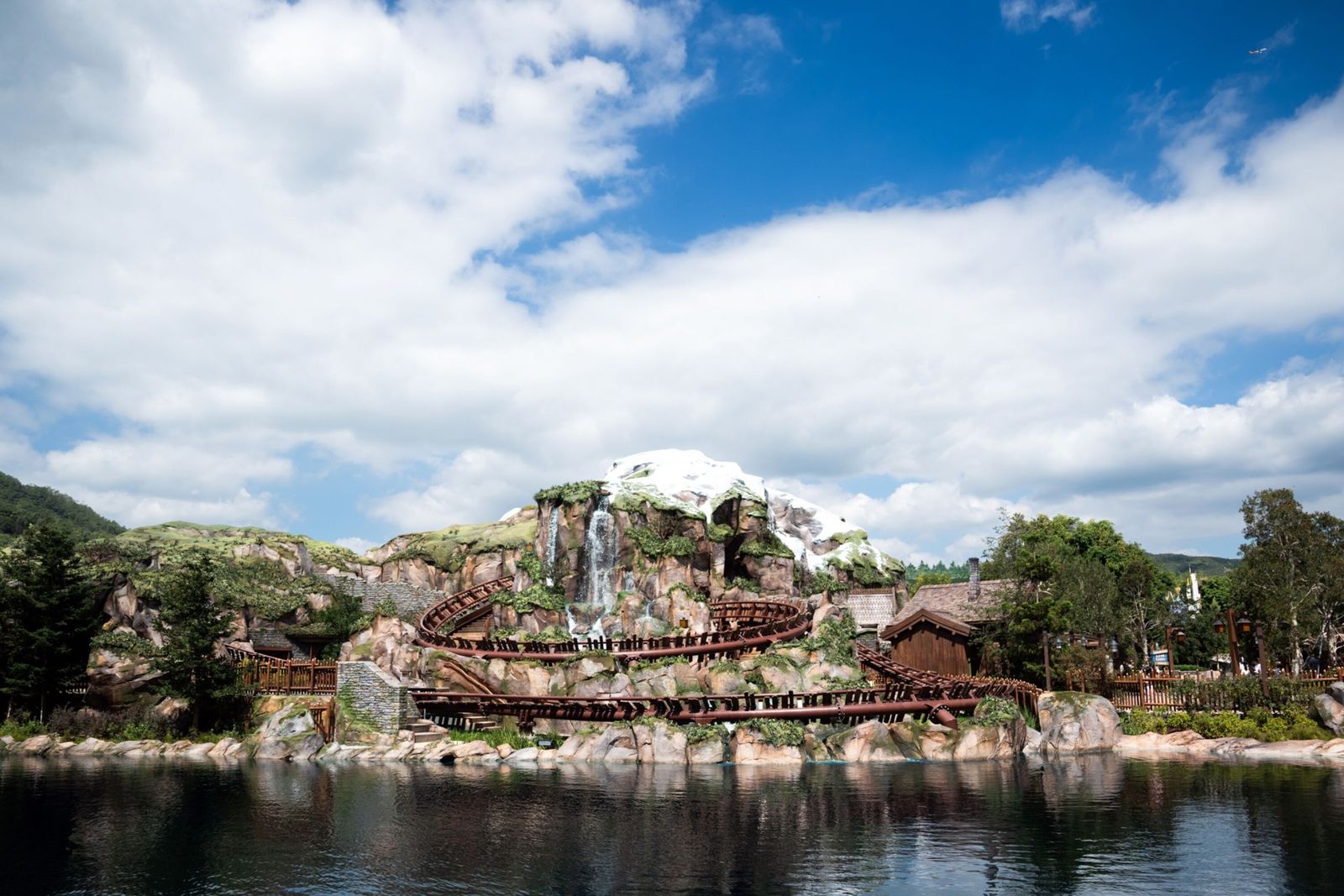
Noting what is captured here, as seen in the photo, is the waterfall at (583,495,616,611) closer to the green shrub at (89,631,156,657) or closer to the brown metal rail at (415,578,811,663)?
the brown metal rail at (415,578,811,663)

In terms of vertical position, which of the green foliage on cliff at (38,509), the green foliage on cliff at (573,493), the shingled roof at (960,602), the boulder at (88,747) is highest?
the green foliage on cliff at (38,509)

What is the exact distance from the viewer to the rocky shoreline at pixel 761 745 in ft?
107

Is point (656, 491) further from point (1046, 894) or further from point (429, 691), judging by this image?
point (1046, 894)

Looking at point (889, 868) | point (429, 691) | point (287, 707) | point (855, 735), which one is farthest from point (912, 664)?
point (889, 868)

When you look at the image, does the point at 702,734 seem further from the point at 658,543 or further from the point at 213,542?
the point at 213,542

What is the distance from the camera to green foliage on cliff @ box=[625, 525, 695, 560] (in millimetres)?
55344

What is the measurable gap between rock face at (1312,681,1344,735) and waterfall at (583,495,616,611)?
116 feet

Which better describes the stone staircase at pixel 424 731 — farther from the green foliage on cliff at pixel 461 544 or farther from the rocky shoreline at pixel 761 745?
the green foliage on cliff at pixel 461 544

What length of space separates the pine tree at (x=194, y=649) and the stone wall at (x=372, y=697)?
5.77 meters

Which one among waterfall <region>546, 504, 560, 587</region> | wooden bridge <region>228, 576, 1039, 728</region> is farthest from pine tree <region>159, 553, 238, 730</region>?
waterfall <region>546, 504, 560, 587</region>

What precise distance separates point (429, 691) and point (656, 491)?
79.8 feet

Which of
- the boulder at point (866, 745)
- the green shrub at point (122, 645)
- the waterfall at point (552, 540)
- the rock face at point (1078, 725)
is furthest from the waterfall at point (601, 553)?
the rock face at point (1078, 725)

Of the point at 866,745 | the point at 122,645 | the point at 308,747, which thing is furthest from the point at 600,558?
the point at 866,745

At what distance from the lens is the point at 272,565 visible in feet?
196
